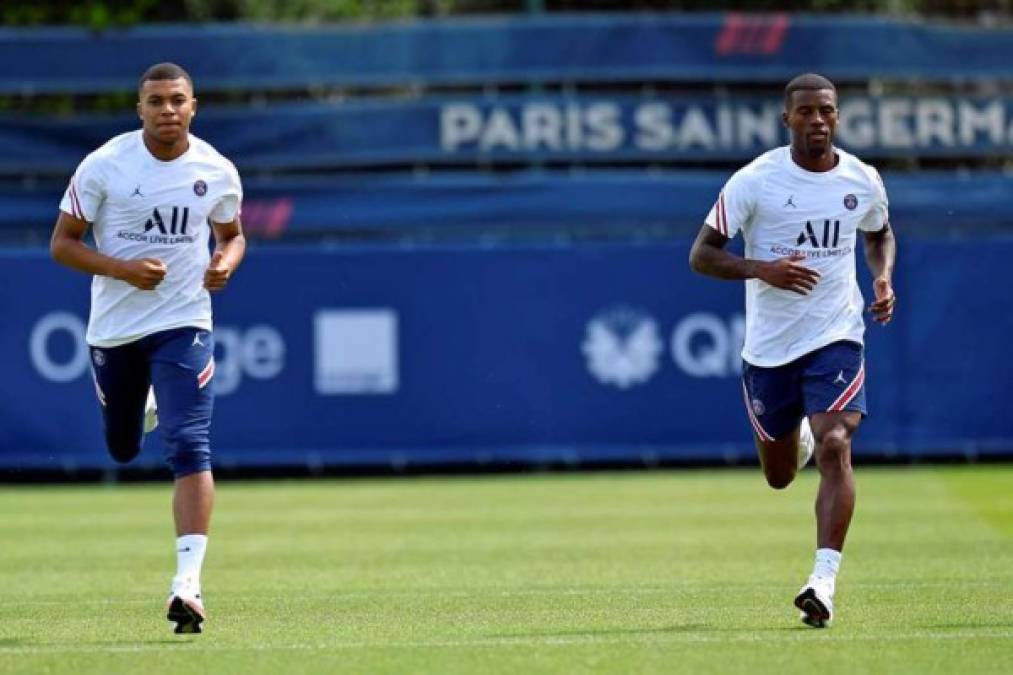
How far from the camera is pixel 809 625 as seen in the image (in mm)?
9172

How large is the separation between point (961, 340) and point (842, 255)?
11.8m

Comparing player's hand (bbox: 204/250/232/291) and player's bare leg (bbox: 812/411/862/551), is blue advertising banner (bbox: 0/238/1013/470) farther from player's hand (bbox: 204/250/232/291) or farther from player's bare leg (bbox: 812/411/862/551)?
player's hand (bbox: 204/250/232/291)

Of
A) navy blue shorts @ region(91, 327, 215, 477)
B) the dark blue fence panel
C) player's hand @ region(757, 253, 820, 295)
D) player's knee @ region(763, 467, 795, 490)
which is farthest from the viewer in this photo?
the dark blue fence panel

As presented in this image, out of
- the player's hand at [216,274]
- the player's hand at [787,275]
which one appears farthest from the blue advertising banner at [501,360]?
the player's hand at [216,274]

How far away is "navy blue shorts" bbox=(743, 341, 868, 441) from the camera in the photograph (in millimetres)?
9859

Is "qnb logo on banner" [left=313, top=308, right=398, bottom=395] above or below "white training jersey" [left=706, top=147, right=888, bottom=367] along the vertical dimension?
below

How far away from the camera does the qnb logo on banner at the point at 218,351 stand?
21.1 metres

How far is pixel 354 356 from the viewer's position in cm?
2128

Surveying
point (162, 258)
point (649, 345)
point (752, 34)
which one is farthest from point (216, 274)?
point (752, 34)

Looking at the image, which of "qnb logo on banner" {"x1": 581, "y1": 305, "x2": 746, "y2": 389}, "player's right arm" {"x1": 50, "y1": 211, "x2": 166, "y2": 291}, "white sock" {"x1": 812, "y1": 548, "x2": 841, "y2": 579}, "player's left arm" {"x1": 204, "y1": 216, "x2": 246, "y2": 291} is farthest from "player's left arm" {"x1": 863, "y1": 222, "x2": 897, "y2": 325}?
"qnb logo on banner" {"x1": 581, "y1": 305, "x2": 746, "y2": 389}

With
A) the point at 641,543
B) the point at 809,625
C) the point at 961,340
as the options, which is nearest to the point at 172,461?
the point at 809,625

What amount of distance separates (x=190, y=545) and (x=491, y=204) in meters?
13.2

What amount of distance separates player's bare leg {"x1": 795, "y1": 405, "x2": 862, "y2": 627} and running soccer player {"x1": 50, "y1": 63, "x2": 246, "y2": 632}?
8.56 ft

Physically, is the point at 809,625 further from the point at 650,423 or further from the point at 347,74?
the point at 347,74
